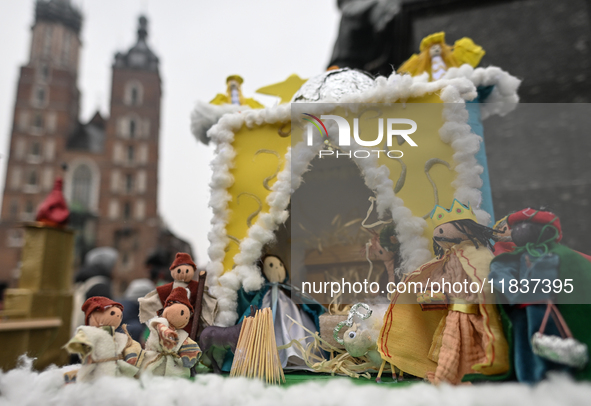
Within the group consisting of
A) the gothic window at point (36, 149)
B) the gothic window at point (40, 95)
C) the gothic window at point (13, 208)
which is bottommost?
the gothic window at point (13, 208)

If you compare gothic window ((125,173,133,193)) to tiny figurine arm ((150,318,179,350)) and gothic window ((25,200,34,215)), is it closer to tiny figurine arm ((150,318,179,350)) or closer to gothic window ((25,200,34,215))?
gothic window ((25,200,34,215))

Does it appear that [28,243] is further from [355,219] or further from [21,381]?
[355,219]

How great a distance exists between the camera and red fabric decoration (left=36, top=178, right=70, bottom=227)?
4.57 m

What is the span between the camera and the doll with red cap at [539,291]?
5.15ft

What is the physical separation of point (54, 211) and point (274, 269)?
Result: 319 centimetres

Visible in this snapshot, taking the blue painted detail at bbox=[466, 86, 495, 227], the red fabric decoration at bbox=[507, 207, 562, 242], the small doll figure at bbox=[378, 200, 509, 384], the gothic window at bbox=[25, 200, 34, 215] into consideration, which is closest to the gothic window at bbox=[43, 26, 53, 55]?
the gothic window at bbox=[25, 200, 34, 215]

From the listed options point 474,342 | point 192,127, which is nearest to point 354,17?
point 192,127

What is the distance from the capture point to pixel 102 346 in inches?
78.5

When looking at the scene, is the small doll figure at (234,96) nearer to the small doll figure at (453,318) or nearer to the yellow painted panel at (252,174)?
the yellow painted panel at (252,174)

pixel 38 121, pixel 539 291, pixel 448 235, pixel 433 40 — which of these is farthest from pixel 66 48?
pixel 539 291

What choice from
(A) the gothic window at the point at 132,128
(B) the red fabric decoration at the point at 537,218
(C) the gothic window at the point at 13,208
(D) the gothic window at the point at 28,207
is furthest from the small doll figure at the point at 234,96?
(C) the gothic window at the point at 13,208

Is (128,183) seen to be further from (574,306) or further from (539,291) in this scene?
(574,306)

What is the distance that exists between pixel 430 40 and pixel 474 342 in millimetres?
2571

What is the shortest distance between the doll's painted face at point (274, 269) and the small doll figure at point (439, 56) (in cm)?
199
